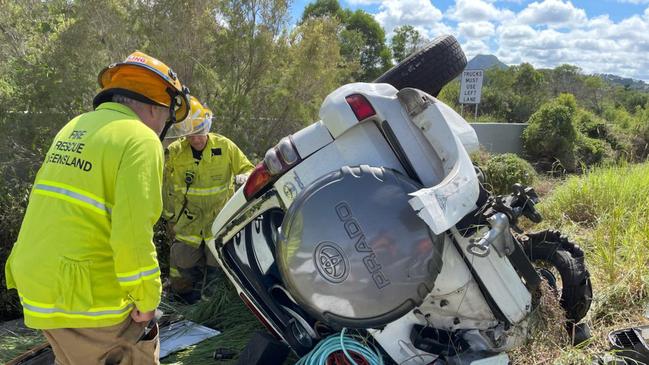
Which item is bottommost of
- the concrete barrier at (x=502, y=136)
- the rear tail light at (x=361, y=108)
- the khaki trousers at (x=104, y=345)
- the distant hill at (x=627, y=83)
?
the distant hill at (x=627, y=83)

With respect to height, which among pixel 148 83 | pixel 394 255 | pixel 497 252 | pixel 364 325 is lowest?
pixel 364 325

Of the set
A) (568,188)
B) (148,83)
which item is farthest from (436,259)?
(568,188)

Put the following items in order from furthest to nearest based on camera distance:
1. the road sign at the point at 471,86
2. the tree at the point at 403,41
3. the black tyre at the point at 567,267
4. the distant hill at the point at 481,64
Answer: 1. the tree at the point at 403,41
2. the distant hill at the point at 481,64
3. the road sign at the point at 471,86
4. the black tyre at the point at 567,267

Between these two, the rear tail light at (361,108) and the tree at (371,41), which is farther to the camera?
the tree at (371,41)

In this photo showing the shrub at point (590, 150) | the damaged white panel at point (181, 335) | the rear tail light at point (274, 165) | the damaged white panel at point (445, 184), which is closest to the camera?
the damaged white panel at point (445, 184)

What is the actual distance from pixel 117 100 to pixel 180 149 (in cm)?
217

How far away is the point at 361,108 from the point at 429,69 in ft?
2.55

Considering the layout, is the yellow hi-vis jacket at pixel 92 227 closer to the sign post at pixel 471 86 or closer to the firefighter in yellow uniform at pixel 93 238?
the firefighter in yellow uniform at pixel 93 238

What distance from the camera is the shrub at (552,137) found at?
12539 mm

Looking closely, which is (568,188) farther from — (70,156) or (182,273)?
(70,156)

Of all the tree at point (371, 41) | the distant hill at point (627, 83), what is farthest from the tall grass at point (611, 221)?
the distant hill at point (627, 83)

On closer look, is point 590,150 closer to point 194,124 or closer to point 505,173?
point 505,173

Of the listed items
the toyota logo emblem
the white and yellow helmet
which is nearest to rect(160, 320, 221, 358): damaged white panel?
the white and yellow helmet

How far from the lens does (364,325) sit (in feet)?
6.46
